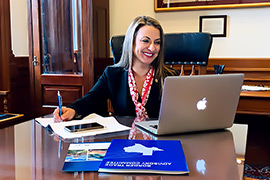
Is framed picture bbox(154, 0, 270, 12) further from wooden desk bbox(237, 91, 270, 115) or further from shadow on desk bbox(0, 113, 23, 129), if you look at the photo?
shadow on desk bbox(0, 113, 23, 129)

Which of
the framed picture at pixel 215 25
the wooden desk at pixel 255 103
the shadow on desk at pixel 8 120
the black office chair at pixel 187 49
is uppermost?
the framed picture at pixel 215 25

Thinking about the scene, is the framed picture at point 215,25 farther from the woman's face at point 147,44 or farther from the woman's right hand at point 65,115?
the woman's right hand at point 65,115

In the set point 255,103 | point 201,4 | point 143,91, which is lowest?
point 255,103

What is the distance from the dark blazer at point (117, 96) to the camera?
166 cm

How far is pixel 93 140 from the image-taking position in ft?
3.49

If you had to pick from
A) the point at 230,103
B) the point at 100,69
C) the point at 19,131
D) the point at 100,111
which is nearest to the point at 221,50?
the point at 100,69

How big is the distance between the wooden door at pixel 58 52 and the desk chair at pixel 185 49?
0.85m

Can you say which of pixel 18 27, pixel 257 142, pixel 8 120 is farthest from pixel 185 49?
pixel 18 27

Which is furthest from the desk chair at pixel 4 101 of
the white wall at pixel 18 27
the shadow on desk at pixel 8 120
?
the white wall at pixel 18 27

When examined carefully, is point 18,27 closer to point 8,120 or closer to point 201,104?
point 8,120

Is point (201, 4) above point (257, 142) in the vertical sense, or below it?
above

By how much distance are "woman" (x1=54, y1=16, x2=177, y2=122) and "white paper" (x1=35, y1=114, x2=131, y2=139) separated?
0.65 feet

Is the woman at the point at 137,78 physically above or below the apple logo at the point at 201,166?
above

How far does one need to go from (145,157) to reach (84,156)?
0.18m
